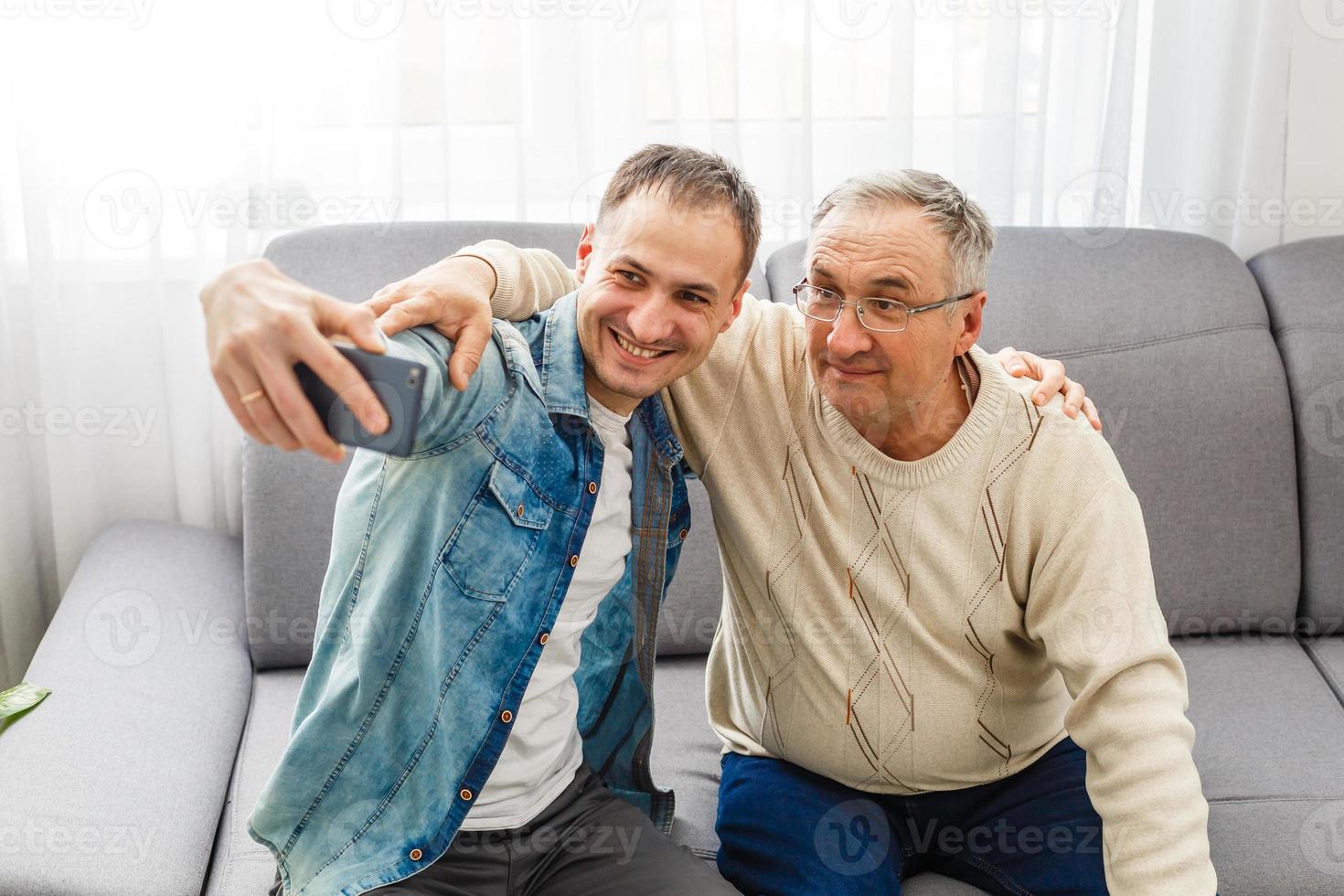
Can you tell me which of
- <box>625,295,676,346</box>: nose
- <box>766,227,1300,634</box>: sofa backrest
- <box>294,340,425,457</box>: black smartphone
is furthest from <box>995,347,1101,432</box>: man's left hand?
<box>294,340,425,457</box>: black smartphone

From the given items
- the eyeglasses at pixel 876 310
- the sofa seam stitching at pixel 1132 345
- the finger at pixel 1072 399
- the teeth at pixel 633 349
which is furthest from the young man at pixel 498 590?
the sofa seam stitching at pixel 1132 345

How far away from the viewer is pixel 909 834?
1572 mm

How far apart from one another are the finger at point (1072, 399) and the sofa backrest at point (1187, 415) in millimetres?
448

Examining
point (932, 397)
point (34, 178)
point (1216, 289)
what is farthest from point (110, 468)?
point (1216, 289)

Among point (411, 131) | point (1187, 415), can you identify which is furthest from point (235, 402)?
point (1187, 415)

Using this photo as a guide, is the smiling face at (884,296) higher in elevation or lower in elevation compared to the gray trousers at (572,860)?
higher

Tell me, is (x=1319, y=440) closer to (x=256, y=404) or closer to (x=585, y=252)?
(x=585, y=252)

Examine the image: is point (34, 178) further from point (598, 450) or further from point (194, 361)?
point (598, 450)

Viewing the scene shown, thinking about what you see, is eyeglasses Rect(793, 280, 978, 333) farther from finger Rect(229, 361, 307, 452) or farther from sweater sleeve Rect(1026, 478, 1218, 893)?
finger Rect(229, 361, 307, 452)

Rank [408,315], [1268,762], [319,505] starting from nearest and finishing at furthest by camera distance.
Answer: [408,315]
[1268,762]
[319,505]

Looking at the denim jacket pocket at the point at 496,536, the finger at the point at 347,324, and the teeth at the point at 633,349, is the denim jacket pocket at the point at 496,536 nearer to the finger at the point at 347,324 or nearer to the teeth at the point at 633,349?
the teeth at the point at 633,349

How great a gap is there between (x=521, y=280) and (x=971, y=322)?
0.56 m

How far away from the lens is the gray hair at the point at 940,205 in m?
1.42

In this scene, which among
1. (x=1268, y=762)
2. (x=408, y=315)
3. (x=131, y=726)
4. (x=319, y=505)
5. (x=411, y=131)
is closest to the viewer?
(x=408, y=315)
